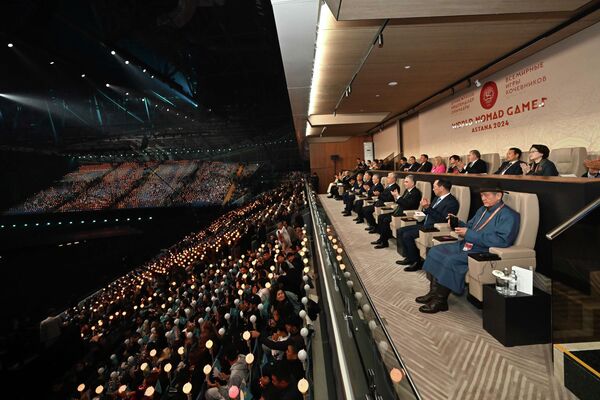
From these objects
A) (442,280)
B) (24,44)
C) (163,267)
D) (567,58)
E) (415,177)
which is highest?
(24,44)

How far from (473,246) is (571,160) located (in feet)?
10.4

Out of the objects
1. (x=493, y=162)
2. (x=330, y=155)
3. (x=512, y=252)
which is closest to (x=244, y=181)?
(x=330, y=155)

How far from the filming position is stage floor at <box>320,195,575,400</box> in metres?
1.70

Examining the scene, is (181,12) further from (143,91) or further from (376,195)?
(143,91)

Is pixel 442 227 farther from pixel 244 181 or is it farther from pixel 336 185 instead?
pixel 244 181

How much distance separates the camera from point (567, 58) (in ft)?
15.3

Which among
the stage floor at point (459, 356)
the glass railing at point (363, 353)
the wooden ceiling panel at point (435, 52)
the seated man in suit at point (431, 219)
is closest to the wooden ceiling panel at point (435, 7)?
the wooden ceiling panel at point (435, 52)

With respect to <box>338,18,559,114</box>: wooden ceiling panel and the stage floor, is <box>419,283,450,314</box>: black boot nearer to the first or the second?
the stage floor

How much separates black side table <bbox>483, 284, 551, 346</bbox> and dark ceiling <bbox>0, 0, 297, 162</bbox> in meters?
5.14

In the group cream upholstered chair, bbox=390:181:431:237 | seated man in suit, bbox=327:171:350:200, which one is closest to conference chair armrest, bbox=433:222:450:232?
cream upholstered chair, bbox=390:181:431:237

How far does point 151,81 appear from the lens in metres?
15.7

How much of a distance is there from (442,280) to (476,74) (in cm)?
524

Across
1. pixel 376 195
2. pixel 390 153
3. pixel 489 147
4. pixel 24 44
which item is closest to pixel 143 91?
pixel 24 44

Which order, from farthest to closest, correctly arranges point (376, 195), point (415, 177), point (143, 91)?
point (143, 91)
point (376, 195)
point (415, 177)
